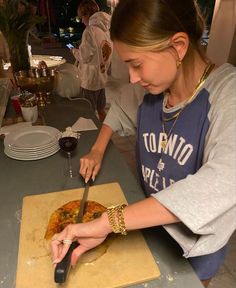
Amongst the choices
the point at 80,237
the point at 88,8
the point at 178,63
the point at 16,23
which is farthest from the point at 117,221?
the point at 88,8

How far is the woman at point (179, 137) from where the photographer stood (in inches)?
21.5

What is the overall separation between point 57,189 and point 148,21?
0.63 m

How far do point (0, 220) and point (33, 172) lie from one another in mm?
259

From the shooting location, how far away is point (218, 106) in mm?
677

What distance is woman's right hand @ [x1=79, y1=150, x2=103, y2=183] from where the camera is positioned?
990mm

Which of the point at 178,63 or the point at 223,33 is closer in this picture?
the point at 178,63

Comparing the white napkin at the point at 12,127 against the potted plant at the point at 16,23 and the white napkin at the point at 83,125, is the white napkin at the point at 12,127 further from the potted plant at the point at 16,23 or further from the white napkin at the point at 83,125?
the potted plant at the point at 16,23

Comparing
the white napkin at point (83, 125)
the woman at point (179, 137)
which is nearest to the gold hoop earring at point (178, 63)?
the woman at point (179, 137)

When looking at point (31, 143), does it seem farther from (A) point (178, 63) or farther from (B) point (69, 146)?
(A) point (178, 63)

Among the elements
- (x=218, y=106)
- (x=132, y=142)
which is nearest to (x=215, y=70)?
(x=218, y=106)

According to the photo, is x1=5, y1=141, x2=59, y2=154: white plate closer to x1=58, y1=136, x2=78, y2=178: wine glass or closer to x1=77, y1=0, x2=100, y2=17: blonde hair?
x1=58, y1=136, x2=78, y2=178: wine glass

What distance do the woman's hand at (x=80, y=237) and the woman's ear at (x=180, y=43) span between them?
494mm

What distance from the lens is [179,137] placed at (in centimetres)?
83

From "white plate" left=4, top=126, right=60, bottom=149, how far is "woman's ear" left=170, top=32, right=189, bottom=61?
2.21 feet
